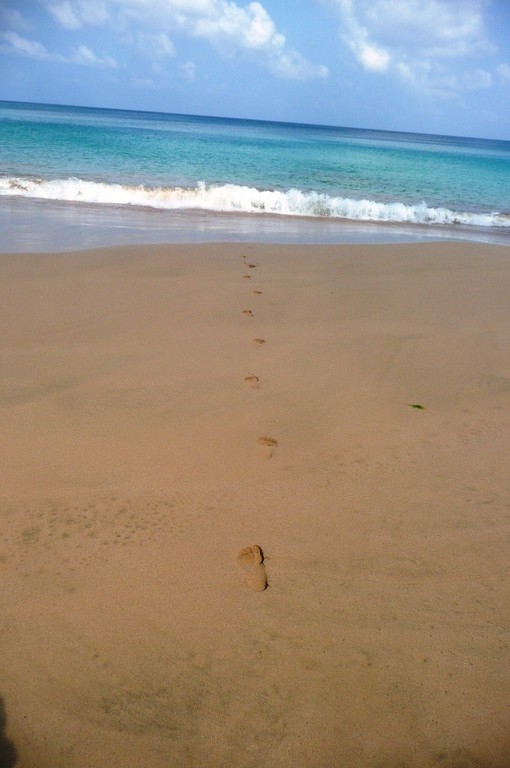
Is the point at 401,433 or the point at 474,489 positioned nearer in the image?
the point at 474,489

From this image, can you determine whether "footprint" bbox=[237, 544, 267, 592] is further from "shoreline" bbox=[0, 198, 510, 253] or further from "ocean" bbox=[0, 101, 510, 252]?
"ocean" bbox=[0, 101, 510, 252]

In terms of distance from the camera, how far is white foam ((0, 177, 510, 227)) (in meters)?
14.1

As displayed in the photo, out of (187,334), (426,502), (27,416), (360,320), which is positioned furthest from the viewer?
(360,320)

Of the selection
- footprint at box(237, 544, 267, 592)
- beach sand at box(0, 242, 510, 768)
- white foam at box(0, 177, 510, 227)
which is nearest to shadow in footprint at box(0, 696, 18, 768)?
beach sand at box(0, 242, 510, 768)

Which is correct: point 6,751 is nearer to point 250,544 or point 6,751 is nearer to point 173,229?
point 250,544

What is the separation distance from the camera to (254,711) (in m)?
1.87

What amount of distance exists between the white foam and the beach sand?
9.92m

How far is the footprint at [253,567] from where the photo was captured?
235 centimetres

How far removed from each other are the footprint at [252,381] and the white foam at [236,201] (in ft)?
34.1

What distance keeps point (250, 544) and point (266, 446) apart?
2.76 feet

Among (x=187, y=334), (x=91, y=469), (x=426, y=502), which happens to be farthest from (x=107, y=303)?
(x=426, y=502)

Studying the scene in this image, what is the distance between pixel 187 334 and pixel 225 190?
12081 mm

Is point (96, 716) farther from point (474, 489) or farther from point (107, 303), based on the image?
point (107, 303)

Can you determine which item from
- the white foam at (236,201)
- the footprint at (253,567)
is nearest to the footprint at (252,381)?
the footprint at (253,567)
